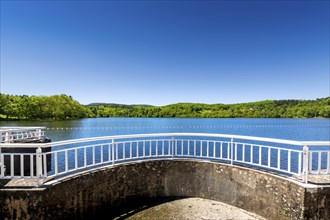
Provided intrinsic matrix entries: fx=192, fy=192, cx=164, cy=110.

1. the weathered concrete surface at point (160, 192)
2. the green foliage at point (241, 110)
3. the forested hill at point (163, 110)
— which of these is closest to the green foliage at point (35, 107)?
the forested hill at point (163, 110)

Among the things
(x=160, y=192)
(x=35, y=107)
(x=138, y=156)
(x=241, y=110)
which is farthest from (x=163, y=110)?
(x=160, y=192)

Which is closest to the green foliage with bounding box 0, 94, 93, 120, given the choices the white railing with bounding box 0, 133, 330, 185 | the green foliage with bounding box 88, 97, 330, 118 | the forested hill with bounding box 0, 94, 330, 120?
the forested hill with bounding box 0, 94, 330, 120

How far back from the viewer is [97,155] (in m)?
14.3

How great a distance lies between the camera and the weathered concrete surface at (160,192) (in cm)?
354

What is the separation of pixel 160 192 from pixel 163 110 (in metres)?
92.6

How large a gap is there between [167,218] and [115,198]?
4.59 ft

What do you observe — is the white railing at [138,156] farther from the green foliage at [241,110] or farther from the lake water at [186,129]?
the green foliage at [241,110]

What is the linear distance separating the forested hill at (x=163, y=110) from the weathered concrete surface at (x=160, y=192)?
57.0 metres

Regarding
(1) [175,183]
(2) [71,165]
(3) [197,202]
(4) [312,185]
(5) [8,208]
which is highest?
(4) [312,185]

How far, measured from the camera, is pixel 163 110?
98062 millimetres

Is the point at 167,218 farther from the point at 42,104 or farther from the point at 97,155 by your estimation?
the point at 42,104

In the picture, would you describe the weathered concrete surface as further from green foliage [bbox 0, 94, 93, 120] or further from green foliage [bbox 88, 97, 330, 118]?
green foliage [bbox 88, 97, 330, 118]

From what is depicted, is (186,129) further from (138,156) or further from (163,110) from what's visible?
(163,110)

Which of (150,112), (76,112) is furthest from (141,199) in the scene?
(150,112)
